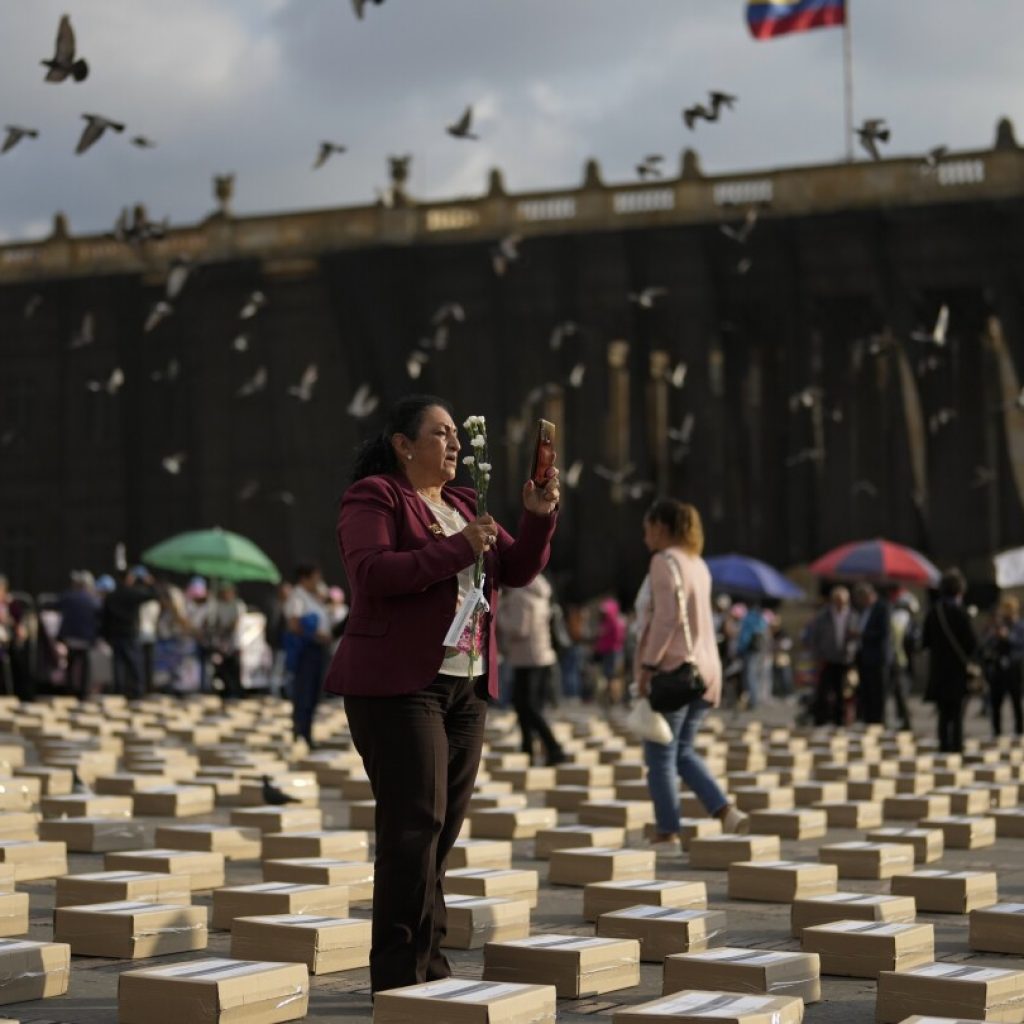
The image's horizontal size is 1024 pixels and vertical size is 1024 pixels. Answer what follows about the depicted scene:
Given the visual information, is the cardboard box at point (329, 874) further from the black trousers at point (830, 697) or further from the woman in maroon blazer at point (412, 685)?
the black trousers at point (830, 697)

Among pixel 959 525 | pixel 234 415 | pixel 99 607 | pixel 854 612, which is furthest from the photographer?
pixel 234 415

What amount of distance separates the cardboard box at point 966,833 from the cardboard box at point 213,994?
17.1 feet

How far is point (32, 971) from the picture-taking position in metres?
5.48

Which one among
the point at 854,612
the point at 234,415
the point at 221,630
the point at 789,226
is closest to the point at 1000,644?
the point at 854,612

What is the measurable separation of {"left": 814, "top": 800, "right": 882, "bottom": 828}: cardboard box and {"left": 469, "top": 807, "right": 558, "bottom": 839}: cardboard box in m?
1.63

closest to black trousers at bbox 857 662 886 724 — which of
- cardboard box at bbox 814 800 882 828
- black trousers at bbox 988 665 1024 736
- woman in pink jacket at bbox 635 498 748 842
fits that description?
black trousers at bbox 988 665 1024 736

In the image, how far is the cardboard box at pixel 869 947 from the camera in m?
5.98

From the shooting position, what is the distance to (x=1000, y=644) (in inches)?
789

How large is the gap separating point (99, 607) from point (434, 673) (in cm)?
1807

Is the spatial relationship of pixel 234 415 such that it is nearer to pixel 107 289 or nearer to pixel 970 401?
Answer: pixel 107 289

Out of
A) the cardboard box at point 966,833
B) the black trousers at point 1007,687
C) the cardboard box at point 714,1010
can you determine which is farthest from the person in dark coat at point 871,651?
the cardboard box at point 714,1010

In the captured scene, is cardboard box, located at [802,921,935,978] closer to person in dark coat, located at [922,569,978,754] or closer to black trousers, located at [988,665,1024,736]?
person in dark coat, located at [922,569,978,754]

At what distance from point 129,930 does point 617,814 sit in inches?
171

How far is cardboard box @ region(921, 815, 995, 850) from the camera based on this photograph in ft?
32.2
